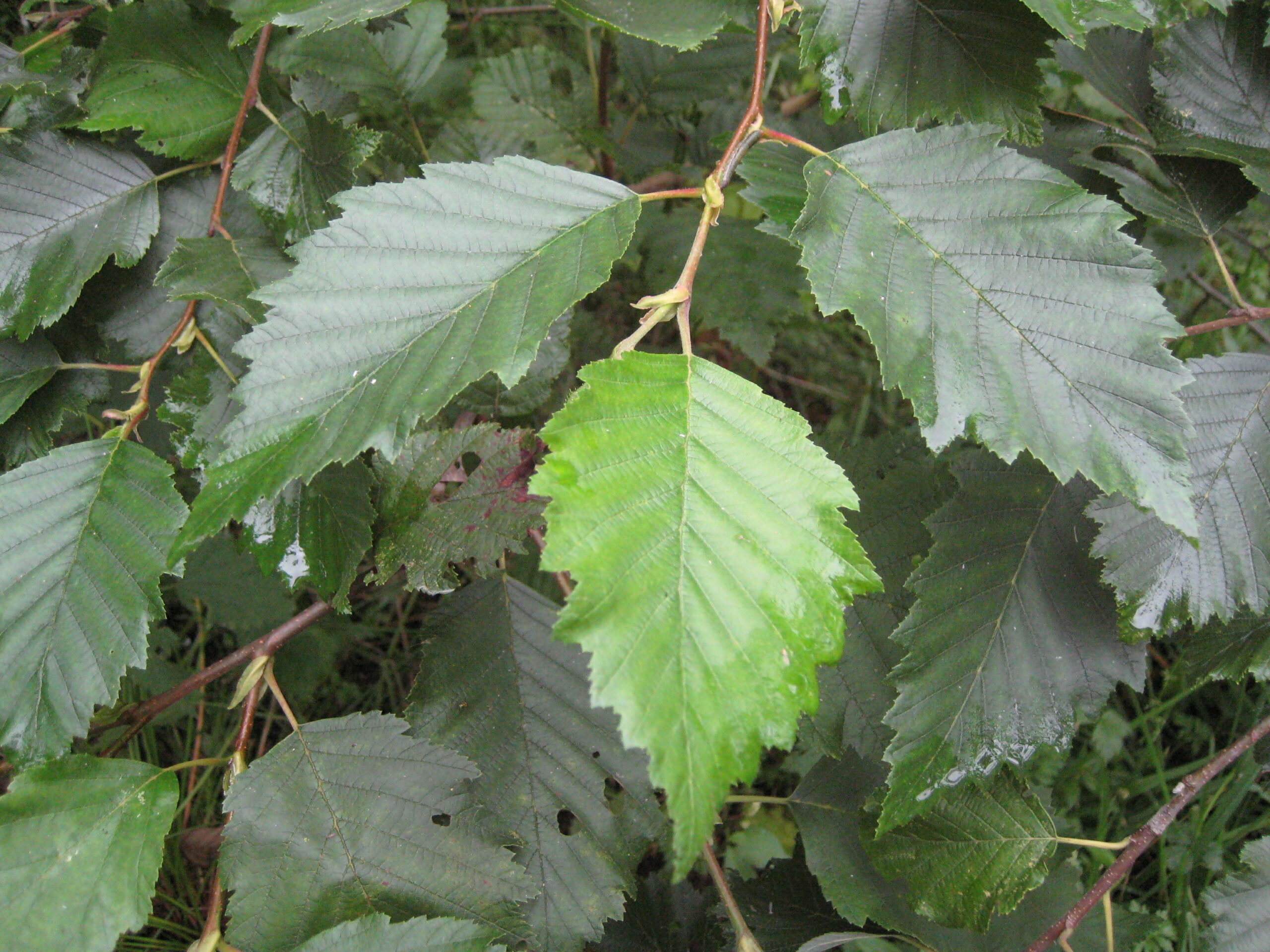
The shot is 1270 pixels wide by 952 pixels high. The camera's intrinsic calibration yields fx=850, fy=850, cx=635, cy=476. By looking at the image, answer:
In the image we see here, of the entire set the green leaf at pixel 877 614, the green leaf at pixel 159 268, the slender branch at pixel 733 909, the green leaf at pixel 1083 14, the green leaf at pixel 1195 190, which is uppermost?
the green leaf at pixel 1083 14

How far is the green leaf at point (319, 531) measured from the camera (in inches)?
42.8

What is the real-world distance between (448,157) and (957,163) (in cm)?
105

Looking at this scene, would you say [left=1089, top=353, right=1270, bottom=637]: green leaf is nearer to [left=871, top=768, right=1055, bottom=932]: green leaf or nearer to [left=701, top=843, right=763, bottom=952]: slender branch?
[left=871, top=768, right=1055, bottom=932]: green leaf

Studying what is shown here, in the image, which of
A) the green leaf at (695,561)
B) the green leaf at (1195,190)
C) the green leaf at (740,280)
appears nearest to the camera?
the green leaf at (695,561)

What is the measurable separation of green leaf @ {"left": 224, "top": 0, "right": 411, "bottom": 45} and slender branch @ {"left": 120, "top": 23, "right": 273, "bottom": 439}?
0.15 ft

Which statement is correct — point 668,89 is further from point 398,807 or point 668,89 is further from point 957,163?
point 398,807

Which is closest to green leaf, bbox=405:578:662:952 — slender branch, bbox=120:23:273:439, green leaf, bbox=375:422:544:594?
green leaf, bbox=375:422:544:594

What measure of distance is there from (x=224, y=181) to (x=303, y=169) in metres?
0.12

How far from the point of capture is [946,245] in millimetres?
950

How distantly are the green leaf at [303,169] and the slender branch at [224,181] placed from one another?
23mm

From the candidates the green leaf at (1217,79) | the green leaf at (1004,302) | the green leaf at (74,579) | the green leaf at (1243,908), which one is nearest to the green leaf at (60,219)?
the green leaf at (74,579)

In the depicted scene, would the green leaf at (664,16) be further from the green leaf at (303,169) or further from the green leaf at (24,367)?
the green leaf at (24,367)

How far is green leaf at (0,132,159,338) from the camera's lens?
1186 millimetres

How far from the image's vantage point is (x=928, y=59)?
1.19 m
